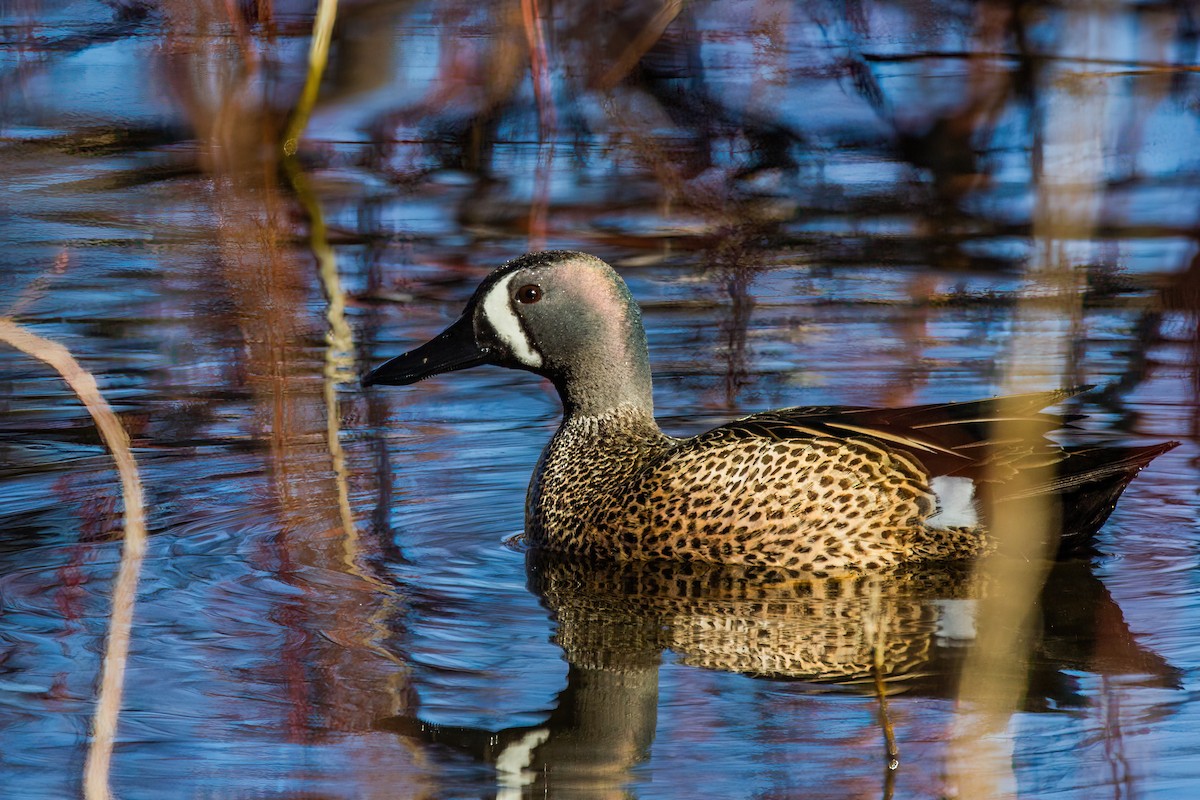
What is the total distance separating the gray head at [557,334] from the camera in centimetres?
613

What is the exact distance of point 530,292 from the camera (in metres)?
6.15

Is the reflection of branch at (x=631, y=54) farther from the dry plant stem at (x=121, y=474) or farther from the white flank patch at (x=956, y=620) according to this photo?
the dry plant stem at (x=121, y=474)

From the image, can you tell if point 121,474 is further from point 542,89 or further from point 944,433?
point 542,89

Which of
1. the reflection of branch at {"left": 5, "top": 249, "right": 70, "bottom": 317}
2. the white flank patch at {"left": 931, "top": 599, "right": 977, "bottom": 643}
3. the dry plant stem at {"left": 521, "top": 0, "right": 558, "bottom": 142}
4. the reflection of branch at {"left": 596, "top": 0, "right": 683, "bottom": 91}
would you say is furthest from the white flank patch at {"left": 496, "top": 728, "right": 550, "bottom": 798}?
the reflection of branch at {"left": 596, "top": 0, "right": 683, "bottom": 91}

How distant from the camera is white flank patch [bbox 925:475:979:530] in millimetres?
5457

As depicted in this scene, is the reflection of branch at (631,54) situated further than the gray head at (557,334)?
Yes

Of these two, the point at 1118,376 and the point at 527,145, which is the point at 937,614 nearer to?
the point at 1118,376

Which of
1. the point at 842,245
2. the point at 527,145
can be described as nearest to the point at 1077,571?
the point at 842,245

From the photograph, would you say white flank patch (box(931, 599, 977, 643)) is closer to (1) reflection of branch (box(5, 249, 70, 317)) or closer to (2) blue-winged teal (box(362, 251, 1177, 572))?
(2) blue-winged teal (box(362, 251, 1177, 572))

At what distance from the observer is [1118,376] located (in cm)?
738

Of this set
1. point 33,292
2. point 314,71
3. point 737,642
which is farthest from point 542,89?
point 737,642

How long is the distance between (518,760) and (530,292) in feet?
7.75

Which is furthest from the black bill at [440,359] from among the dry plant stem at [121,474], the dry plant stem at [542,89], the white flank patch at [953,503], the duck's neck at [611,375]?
the dry plant stem at [542,89]

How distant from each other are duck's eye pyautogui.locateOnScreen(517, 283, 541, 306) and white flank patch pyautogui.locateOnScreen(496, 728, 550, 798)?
2.14 meters
